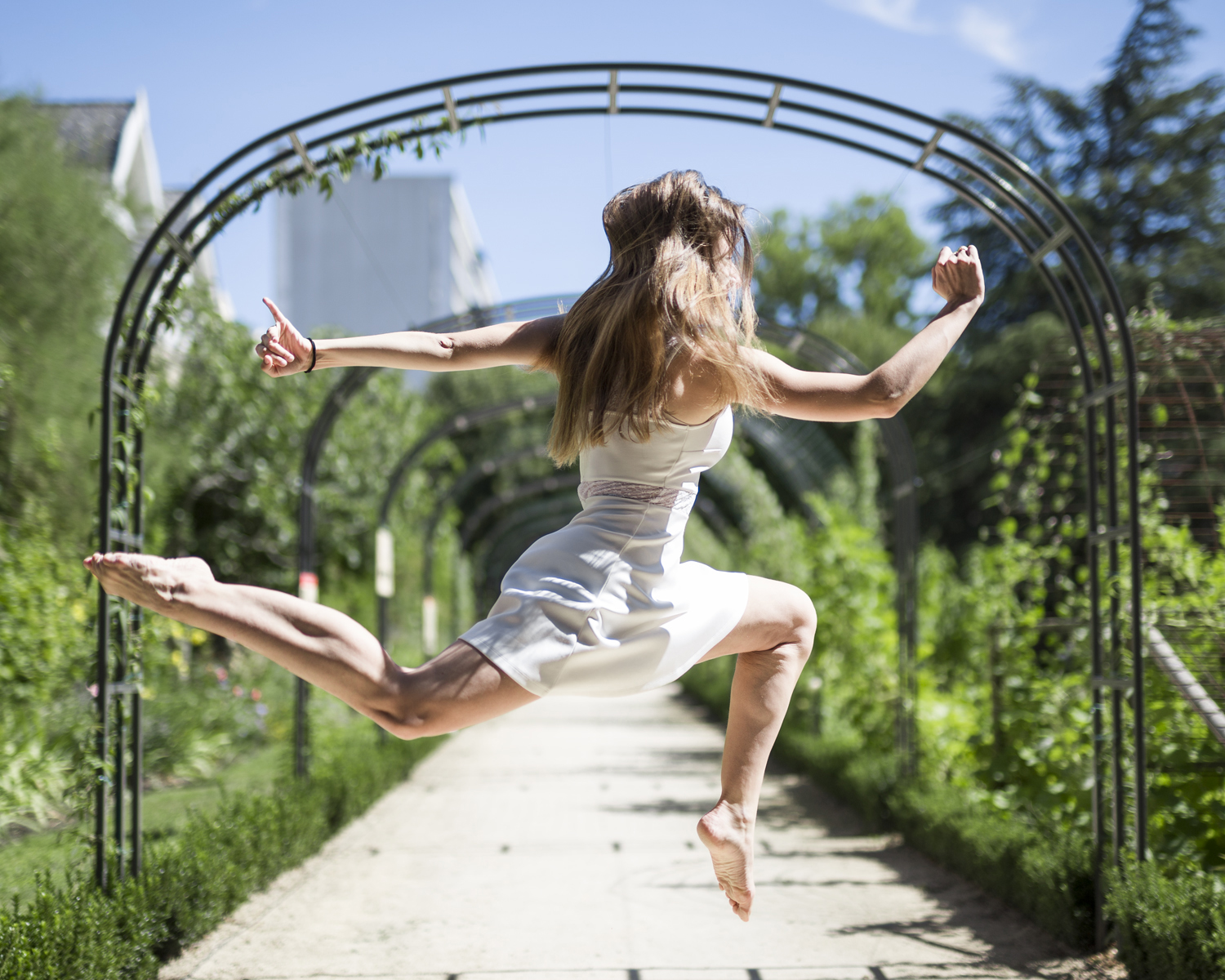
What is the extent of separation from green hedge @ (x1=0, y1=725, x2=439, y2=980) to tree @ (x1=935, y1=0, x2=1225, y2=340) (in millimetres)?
16081

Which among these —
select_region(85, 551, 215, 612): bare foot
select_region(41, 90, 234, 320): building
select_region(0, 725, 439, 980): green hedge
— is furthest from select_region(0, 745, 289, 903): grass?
select_region(41, 90, 234, 320): building

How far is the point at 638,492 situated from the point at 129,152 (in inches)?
712

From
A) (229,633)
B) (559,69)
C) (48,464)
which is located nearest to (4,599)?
(48,464)

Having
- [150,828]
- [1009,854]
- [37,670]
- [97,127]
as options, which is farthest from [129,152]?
[1009,854]

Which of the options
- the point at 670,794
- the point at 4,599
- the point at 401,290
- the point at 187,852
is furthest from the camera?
the point at 401,290

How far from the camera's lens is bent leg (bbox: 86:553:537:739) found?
1885 mm

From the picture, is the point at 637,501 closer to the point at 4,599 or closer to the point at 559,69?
the point at 559,69

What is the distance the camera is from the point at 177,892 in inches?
174

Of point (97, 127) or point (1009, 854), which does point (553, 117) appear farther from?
point (97, 127)

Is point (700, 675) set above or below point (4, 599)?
below

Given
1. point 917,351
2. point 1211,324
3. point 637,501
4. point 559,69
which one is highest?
point 559,69

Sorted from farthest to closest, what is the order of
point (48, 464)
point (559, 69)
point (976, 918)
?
point (48, 464) → point (976, 918) → point (559, 69)

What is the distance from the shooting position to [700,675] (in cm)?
1900

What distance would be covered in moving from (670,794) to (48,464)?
16.0 feet
